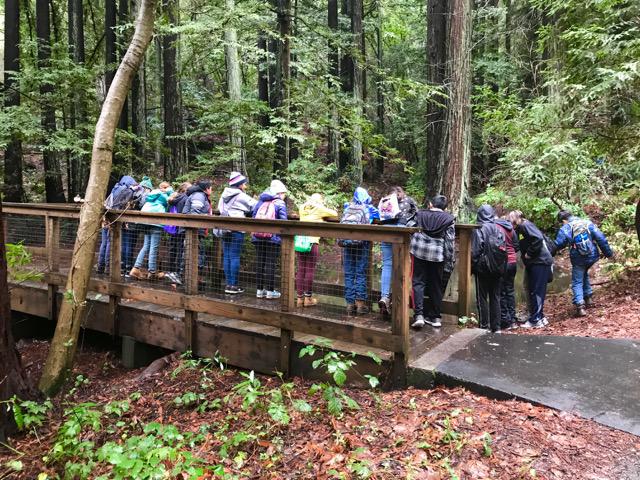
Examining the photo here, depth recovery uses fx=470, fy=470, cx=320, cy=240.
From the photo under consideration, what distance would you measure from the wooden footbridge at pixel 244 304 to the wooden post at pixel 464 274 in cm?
1

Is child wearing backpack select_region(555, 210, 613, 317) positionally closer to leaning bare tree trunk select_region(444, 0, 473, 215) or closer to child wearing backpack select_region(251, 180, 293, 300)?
leaning bare tree trunk select_region(444, 0, 473, 215)

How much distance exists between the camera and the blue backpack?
753cm

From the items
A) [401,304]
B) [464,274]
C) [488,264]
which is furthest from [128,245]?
[488,264]

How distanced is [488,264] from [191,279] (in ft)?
13.8

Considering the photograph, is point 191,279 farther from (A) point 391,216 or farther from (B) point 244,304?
(A) point 391,216

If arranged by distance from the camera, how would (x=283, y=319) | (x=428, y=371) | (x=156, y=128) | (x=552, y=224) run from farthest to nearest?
(x=156, y=128) < (x=552, y=224) < (x=283, y=319) < (x=428, y=371)

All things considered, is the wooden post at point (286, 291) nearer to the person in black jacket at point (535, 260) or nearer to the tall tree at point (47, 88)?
the person in black jacket at point (535, 260)

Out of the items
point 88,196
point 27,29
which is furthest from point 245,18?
point 27,29

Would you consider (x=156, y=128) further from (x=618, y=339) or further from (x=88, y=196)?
(x=618, y=339)

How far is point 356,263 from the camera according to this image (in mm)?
5949

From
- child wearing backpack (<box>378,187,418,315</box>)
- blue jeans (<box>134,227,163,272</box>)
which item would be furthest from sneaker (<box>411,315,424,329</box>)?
blue jeans (<box>134,227,163,272</box>)

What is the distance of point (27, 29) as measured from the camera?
21.9 metres

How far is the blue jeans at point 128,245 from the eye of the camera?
25.8ft

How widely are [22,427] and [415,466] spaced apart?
3.79 m
